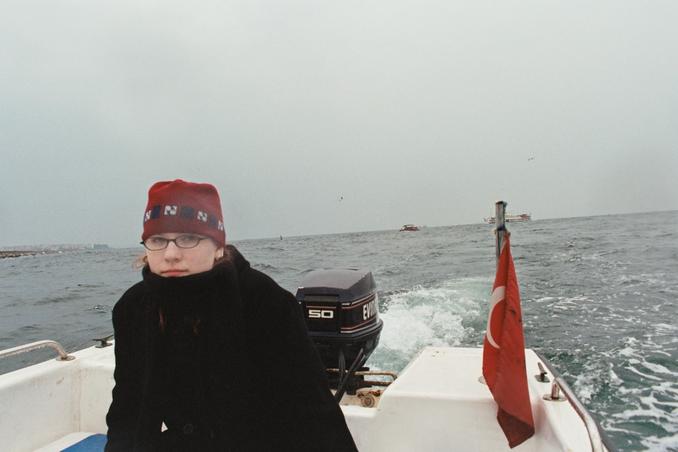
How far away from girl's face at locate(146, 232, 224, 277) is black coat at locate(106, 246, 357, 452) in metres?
0.03

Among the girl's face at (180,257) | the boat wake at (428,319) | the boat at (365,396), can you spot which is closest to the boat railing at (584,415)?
the boat at (365,396)

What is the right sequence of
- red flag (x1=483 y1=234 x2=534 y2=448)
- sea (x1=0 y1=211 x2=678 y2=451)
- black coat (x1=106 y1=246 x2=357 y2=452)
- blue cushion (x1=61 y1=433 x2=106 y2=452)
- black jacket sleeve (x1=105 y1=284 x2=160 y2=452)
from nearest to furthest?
black coat (x1=106 y1=246 x2=357 y2=452) < black jacket sleeve (x1=105 y1=284 x2=160 y2=452) < red flag (x1=483 y1=234 x2=534 y2=448) < blue cushion (x1=61 y1=433 x2=106 y2=452) < sea (x1=0 y1=211 x2=678 y2=451)

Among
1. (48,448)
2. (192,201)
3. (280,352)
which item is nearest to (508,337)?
(280,352)

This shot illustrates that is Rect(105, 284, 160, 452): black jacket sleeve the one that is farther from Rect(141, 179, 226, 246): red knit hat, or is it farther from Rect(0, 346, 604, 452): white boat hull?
Rect(0, 346, 604, 452): white boat hull

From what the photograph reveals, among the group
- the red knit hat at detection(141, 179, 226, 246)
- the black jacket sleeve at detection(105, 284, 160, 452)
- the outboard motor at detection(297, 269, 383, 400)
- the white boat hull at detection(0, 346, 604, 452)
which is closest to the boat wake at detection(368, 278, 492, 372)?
the outboard motor at detection(297, 269, 383, 400)

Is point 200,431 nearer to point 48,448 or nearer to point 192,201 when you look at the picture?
point 192,201

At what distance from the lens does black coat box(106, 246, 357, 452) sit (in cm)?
107

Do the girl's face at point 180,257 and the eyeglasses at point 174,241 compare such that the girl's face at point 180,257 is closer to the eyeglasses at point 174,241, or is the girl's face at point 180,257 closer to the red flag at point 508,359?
the eyeglasses at point 174,241

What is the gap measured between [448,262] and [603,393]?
11628 millimetres

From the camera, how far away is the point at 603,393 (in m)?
4.29

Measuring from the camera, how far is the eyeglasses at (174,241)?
1.11 m

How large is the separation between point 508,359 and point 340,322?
136 centimetres

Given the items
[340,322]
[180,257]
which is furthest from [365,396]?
[180,257]

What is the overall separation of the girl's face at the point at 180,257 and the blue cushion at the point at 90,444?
6.42 ft
